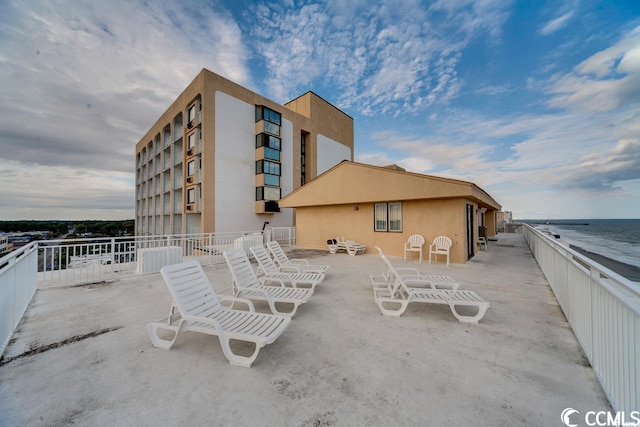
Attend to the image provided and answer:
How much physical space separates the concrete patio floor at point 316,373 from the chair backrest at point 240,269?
117 centimetres

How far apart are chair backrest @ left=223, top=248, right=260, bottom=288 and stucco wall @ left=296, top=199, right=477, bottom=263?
7.54m

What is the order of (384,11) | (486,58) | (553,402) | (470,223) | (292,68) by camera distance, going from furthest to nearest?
(292,68)
(486,58)
(384,11)
(470,223)
(553,402)

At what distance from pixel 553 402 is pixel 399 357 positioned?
1312 millimetres

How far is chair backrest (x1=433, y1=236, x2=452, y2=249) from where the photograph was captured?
8.84 metres

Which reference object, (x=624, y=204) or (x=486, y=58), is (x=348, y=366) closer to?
(x=486, y=58)

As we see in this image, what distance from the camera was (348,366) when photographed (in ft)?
8.35

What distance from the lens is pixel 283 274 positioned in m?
5.54

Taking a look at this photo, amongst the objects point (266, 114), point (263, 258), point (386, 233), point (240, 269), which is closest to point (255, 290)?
point (240, 269)

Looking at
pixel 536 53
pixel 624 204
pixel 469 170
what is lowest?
pixel 624 204

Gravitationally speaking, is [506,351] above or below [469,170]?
below

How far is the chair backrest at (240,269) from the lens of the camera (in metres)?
4.38

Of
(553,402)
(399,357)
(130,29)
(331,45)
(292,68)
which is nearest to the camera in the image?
(553,402)

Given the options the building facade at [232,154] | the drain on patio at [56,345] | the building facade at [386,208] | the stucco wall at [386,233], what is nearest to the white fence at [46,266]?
the drain on patio at [56,345]

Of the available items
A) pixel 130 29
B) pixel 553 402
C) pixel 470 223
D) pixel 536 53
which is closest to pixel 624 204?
pixel 536 53
